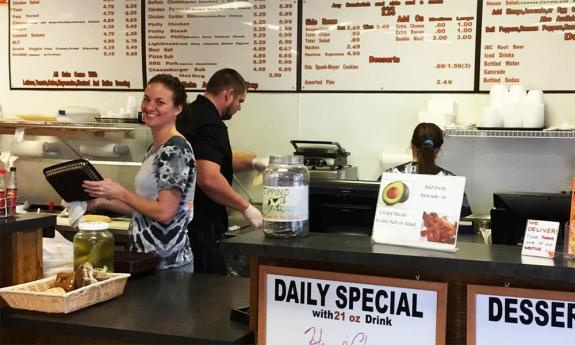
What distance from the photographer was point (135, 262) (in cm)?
214

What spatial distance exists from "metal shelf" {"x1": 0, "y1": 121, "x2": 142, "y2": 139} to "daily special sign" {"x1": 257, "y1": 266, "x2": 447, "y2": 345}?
8.75ft

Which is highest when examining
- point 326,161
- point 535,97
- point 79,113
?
point 535,97

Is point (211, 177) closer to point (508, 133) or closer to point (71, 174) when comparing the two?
point (71, 174)

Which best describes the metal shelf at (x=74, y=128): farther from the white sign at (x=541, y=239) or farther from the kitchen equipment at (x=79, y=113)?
the white sign at (x=541, y=239)

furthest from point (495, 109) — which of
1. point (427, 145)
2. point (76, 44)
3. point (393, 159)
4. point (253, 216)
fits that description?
point (76, 44)

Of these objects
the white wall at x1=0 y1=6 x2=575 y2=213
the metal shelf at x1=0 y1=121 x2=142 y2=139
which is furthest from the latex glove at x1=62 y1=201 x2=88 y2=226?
the white wall at x1=0 y1=6 x2=575 y2=213

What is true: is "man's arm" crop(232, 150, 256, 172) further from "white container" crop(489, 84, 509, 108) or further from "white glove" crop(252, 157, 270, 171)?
"white container" crop(489, 84, 509, 108)

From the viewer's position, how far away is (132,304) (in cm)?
187

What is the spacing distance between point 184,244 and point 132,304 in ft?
1.92

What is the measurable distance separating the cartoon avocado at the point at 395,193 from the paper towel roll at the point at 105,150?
304 centimetres

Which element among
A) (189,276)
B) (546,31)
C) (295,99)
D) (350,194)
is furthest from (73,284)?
(546,31)

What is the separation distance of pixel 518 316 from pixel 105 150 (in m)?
3.37

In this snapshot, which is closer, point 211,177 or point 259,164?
point 211,177

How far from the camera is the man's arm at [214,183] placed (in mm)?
3027
